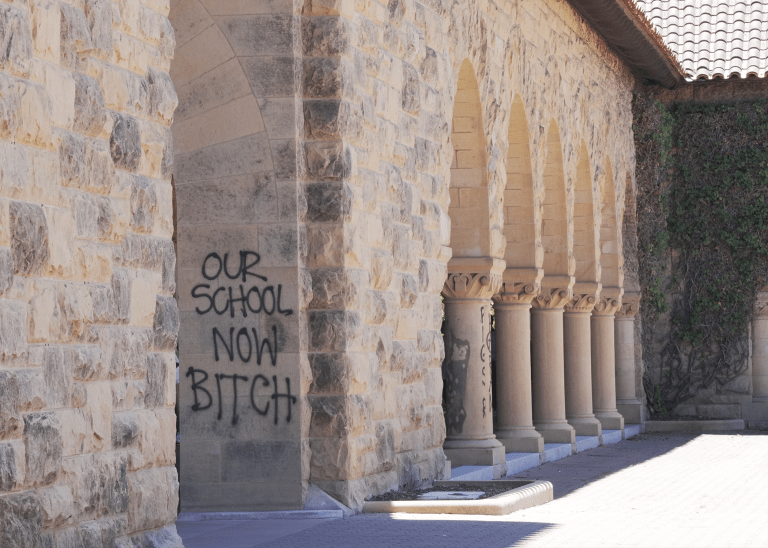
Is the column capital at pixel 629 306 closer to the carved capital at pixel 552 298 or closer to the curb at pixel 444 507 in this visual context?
the carved capital at pixel 552 298

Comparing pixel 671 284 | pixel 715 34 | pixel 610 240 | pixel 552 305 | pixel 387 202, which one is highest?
pixel 715 34

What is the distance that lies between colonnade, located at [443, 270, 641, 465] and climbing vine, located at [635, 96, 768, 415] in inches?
97.3

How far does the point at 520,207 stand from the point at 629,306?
7.48 metres

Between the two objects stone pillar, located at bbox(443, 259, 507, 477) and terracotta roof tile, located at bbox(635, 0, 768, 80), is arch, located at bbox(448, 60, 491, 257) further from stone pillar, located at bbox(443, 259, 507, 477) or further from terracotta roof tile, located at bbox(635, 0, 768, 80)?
terracotta roof tile, located at bbox(635, 0, 768, 80)

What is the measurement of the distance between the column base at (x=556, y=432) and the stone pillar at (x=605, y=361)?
3.43m

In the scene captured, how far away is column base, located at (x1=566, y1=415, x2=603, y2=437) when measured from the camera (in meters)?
17.4

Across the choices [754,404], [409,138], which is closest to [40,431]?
[409,138]

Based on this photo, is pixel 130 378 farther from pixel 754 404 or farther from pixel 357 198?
pixel 754 404

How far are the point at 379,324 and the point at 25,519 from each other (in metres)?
4.48

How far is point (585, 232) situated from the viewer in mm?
18016

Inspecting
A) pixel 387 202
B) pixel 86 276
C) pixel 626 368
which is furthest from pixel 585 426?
pixel 86 276

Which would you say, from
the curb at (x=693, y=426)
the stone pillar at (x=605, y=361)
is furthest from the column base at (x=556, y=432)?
the curb at (x=693, y=426)

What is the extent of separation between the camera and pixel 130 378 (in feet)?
18.9

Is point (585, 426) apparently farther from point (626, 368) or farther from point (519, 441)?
point (626, 368)
